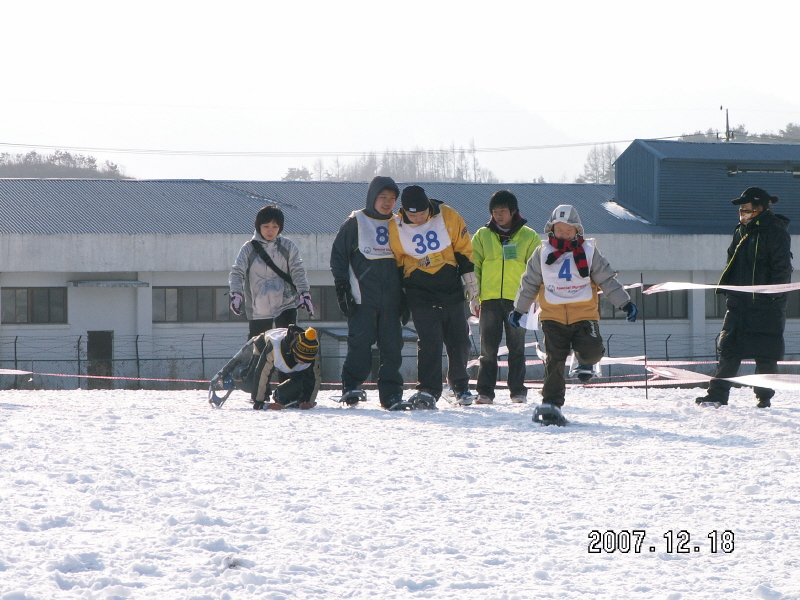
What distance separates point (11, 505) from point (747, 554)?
9.30 ft

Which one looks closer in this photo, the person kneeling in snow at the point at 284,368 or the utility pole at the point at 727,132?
the person kneeling in snow at the point at 284,368

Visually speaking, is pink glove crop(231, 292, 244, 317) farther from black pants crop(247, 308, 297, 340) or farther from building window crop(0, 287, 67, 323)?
building window crop(0, 287, 67, 323)

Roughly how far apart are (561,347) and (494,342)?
164cm

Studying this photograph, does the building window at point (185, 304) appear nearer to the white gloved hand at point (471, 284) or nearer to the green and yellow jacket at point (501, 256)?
the green and yellow jacket at point (501, 256)

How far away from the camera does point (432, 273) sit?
24.3 feet

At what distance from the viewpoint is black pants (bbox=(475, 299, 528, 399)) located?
7.85 metres

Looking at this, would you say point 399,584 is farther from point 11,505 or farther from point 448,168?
point 448,168

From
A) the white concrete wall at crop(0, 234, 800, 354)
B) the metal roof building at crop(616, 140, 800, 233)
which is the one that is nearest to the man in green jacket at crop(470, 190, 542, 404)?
the white concrete wall at crop(0, 234, 800, 354)

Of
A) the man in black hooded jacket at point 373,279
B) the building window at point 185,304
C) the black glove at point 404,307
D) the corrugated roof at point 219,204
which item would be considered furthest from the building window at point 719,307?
the man in black hooded jacket at point 373,279

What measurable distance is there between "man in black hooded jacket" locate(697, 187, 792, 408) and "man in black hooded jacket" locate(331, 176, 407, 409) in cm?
267

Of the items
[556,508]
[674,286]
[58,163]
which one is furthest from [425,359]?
[58,163]

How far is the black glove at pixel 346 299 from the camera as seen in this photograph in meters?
7.29

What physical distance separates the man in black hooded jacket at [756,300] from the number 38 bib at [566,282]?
1762mm

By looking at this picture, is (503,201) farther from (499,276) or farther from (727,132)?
(727,132)
